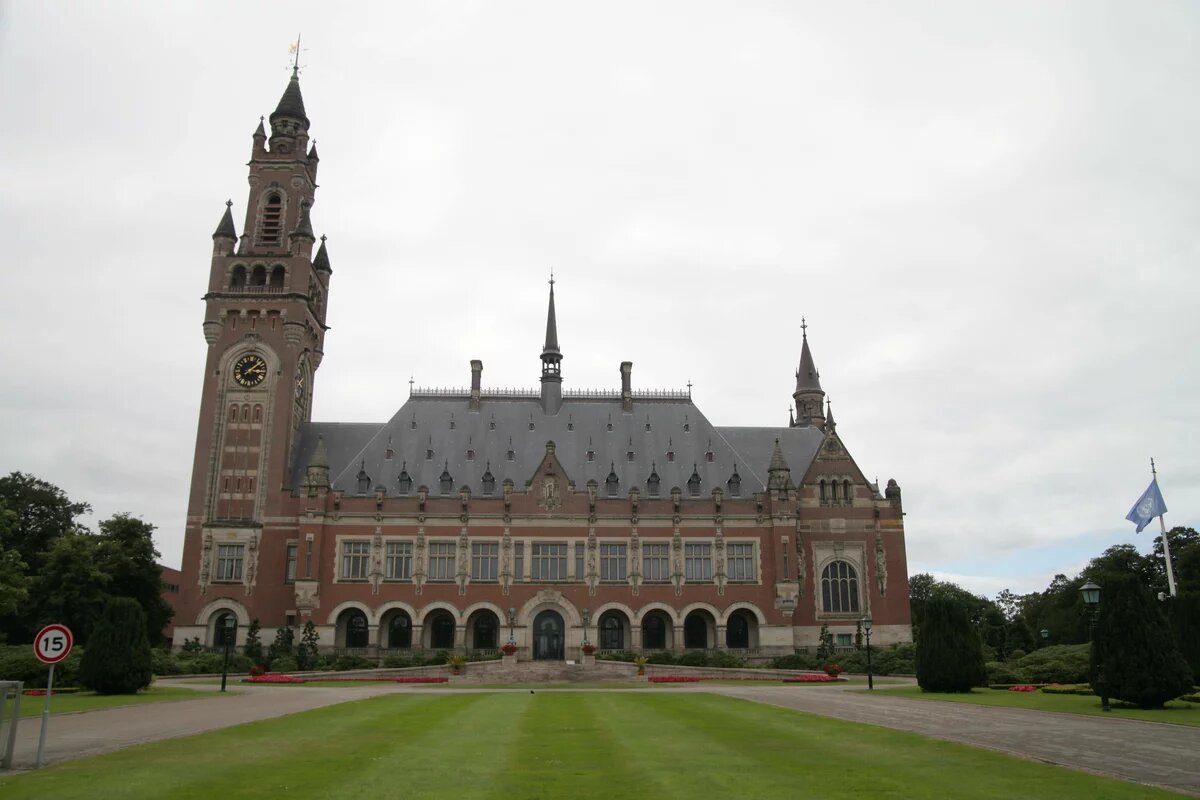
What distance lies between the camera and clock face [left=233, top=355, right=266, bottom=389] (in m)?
67.9

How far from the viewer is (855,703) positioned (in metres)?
29.3

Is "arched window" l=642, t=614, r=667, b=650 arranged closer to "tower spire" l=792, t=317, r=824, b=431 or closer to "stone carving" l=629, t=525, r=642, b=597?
"stone carving" l=629, t=525, r=642, b=597

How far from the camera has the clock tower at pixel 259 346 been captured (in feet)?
213

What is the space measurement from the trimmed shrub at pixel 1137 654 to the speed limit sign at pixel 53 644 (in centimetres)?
2688

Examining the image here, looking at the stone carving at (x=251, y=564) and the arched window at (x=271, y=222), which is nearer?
the stone carving at (x=251, y=564)

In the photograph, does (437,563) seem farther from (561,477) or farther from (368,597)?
(561,477)

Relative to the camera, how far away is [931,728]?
21.2 meters

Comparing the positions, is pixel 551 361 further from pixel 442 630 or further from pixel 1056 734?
pixel 1056 734

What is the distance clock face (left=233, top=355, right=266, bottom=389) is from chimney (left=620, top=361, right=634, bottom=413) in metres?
28.5

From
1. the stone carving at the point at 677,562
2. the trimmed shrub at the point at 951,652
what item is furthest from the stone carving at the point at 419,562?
the trimmed shrub at the point at 951,652

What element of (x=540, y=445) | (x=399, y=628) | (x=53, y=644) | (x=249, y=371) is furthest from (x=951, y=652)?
(x=249, y=371)

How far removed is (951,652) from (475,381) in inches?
1852

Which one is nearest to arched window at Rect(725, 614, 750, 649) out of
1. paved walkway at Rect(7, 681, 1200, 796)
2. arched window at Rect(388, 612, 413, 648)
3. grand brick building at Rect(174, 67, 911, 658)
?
grand brick building at Rect(174, 67, 911, 658)

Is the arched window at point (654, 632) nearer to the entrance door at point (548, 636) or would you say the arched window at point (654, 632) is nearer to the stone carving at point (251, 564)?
the entrance door at point (548, 636)
